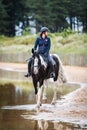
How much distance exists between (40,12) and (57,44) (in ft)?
79.4

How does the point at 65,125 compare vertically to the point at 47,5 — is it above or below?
above

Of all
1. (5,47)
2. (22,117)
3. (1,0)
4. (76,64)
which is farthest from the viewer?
(1,0)

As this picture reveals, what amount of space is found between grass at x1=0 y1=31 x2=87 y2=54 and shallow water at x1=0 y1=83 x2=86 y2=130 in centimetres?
2754

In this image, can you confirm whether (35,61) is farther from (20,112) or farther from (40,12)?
(40,12)

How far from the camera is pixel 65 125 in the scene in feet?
38.2

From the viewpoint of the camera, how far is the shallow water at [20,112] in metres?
11.4

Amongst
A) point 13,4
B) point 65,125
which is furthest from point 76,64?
point 13,4

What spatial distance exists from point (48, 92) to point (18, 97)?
2657mm

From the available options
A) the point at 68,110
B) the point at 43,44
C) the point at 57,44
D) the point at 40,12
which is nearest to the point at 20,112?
the point at 68,110

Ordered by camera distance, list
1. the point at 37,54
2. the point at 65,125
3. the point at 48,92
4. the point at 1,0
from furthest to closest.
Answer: the point at 1,0 < the point at 48,92 < the point at 37,54 < the point at 65,125

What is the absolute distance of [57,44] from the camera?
52531 mm

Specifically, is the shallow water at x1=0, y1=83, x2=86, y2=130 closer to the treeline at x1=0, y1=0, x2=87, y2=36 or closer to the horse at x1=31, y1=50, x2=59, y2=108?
the horse at x1=31, y1=50, x2=59, y2=108

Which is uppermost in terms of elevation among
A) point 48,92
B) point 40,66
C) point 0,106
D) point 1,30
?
point 40,66

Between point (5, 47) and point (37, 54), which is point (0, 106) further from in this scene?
point (5, 47)
